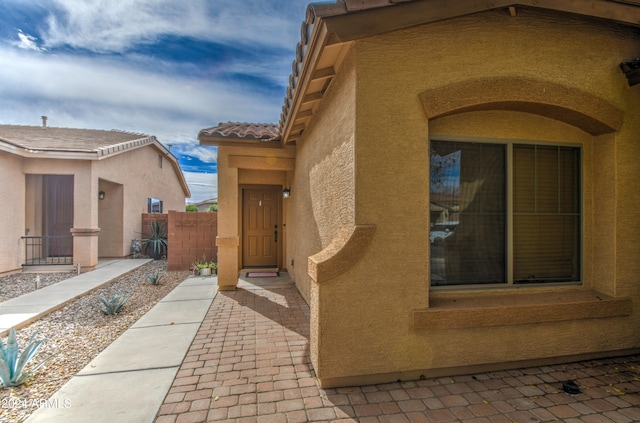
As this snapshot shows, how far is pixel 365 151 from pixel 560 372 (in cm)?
337

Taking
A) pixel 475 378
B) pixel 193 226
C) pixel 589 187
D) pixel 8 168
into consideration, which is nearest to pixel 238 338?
pixel 475 378

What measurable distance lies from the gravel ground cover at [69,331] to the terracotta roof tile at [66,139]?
4.20m

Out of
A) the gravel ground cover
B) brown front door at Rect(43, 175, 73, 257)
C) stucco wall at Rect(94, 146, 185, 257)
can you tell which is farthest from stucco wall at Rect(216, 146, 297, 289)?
brown front door at Rect(43, 175, 73, 257)

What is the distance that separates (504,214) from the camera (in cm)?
364

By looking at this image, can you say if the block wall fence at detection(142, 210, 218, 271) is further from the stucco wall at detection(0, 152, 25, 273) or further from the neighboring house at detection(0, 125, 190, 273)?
the stucco wall at detection(0, 152, 25, 273)

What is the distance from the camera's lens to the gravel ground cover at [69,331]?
2896 mm

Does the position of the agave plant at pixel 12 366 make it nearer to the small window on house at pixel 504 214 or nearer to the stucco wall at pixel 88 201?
the small window on house at pixel 504 214

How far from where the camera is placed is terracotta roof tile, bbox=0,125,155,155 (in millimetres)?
9738

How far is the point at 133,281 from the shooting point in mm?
8430

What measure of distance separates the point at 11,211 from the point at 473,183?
12.7 metres

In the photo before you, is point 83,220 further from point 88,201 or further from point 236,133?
point 236,133

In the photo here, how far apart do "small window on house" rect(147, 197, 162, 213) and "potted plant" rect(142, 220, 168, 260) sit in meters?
2.91

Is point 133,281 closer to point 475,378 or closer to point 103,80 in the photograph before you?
point 103,80

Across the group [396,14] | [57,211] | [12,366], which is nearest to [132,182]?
[57,211]
